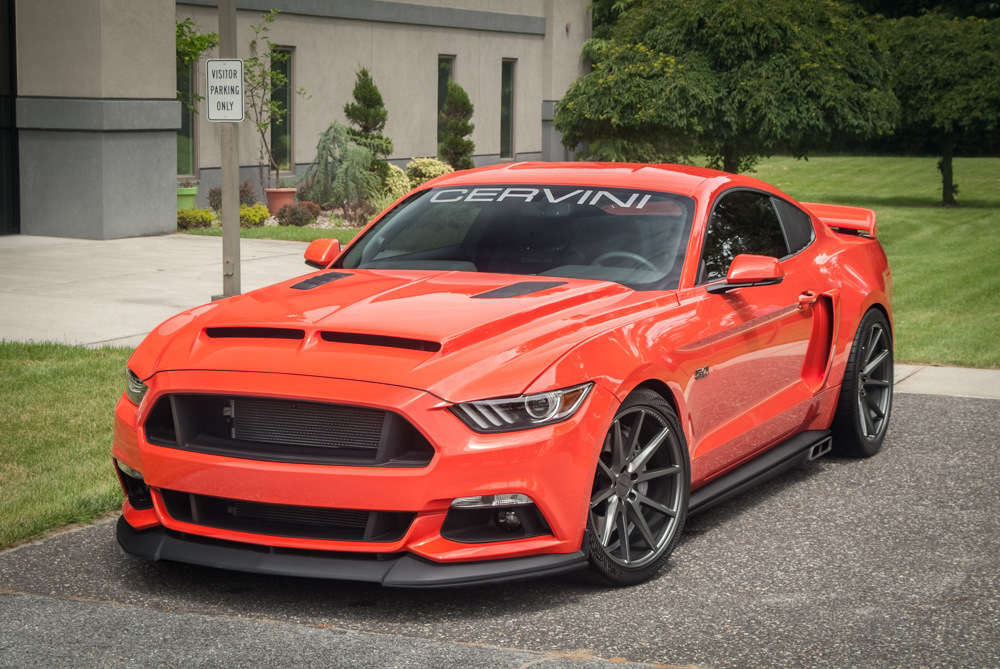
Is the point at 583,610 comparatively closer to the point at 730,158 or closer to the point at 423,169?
the point at 730,158

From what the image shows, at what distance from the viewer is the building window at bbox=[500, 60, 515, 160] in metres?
33.1

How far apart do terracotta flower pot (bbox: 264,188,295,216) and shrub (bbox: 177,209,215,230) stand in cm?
259

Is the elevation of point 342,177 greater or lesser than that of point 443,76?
lesser

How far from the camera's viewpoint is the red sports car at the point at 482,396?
4312 millimetres

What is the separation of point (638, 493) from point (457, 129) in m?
24.3

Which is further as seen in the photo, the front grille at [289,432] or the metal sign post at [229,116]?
the metal sign post at [229,116]

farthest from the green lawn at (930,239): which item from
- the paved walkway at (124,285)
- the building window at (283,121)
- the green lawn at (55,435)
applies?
the building window at (283,121)

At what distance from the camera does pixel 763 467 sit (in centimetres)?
590

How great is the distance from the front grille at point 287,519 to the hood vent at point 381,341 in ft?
1.94

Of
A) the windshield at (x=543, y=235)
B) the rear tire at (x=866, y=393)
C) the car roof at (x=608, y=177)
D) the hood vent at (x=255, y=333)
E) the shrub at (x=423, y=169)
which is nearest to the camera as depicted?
the hood vent at (x=255, y=333)

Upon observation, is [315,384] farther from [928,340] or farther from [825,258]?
[928,340]

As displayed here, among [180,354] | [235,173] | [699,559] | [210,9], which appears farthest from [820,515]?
[210,9]

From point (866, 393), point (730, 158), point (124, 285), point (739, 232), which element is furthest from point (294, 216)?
point (739, 232)

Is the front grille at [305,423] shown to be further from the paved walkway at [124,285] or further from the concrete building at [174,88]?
the concrete building at [174,88]
